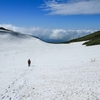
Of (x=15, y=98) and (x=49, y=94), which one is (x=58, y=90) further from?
(x=15, y=98)

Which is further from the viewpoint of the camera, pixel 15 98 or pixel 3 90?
pixel 3 90

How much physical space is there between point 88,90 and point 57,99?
12.2 ft

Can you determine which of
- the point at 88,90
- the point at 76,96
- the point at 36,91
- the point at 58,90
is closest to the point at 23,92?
the point at 36,91

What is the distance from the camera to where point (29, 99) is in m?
12.6

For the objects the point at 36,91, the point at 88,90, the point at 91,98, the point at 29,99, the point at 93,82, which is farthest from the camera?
the point at 93,82

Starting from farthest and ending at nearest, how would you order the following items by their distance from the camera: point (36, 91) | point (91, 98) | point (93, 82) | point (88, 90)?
point (93, 82) → point (36, 91) → point (88, 90) → point (91, 98)

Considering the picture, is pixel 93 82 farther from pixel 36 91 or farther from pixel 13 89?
pixel 13 89

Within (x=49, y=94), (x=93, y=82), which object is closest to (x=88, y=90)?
(x=93, y=82)

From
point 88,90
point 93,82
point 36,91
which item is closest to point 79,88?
point 88,90

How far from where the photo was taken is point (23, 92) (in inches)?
560

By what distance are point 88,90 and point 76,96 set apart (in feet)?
5.86

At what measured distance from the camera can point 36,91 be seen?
47.6 ft

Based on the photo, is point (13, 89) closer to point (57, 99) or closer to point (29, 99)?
point (29, 99)

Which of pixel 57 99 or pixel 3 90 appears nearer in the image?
pixel 57 99
